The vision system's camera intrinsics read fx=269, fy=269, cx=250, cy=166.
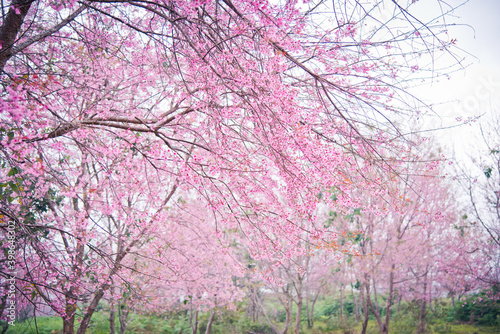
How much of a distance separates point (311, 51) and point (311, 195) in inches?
63.2

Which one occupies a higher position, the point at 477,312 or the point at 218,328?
the point at 477,312

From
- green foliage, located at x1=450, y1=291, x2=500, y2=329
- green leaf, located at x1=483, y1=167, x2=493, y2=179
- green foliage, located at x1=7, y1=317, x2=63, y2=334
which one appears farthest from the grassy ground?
green leaf, located at x1=483, y1=167, x2=493, y2=179

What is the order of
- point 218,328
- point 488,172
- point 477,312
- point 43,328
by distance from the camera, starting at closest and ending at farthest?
point 488,172
point 43,328
point 477,312
point 218,328

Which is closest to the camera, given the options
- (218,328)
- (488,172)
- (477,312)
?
(488,172)

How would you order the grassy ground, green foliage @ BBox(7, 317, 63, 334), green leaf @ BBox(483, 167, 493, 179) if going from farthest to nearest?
1. the grassy ground
2. green foliage @ BBox(7, 317, 63, 334)
3. green leaf @ BBox(483, 167, 493, 179)

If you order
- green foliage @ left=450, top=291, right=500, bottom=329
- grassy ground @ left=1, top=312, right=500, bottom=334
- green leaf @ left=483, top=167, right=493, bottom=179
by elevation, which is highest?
green leaf @ left=483, top=167, right=493, bottom=179

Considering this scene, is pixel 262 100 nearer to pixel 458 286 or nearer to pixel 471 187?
pixel 471 187

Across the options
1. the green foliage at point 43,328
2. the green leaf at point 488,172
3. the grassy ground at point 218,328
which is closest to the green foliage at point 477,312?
the grassy ground at point 218,328

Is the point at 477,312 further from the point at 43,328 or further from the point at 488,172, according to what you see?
the point at 43,328

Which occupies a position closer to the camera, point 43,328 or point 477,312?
point 43,328

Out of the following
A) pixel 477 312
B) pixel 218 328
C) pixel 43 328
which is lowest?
pixel 218 328

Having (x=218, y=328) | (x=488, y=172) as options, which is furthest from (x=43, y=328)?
→ (x=488, y=172)

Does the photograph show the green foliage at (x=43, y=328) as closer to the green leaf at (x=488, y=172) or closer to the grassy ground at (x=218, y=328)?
the grassy ground at (x=218, y=328)

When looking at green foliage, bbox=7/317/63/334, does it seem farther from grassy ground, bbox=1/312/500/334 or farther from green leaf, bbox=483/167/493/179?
green leaf, bbox=483/167/493/179
